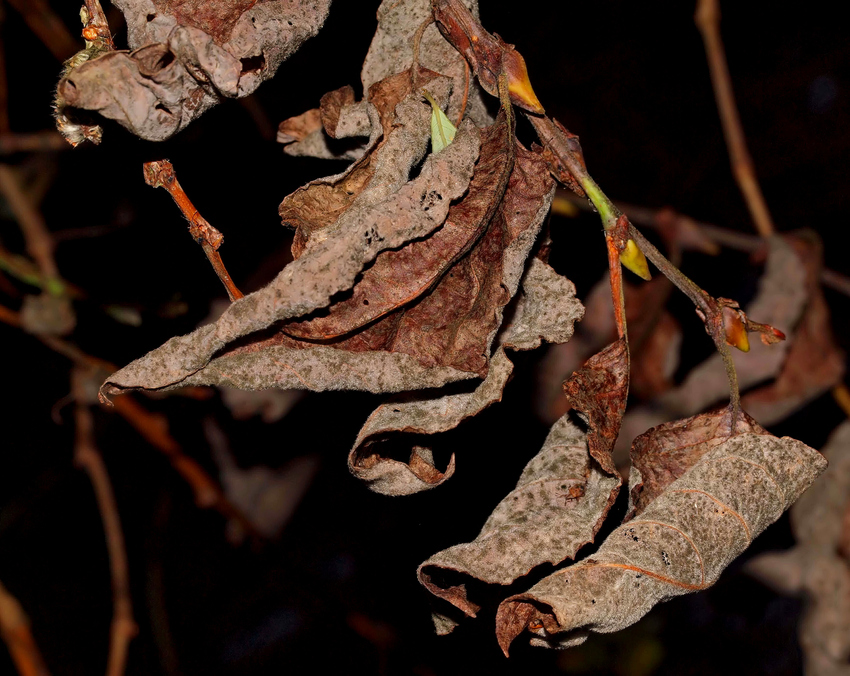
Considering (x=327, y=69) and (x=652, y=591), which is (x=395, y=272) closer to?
(x=652, y=591)

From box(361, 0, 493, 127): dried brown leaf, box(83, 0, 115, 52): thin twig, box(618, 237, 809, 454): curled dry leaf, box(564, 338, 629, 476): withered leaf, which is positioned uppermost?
box(83, 0, 115, 52): thin twig

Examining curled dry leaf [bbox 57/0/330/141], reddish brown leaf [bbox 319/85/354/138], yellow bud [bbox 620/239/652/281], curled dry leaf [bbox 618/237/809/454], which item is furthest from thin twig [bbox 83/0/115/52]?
curled dry leaf [bbox 618/237/809/454]

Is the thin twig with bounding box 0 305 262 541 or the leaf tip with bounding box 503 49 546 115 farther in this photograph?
the thin twig with bounding box 0 305 262 541

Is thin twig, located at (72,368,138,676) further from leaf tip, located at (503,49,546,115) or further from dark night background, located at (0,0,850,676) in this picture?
leaf tip, located at (503,49,546,115)

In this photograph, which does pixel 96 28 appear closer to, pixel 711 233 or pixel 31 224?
pixel 31 224

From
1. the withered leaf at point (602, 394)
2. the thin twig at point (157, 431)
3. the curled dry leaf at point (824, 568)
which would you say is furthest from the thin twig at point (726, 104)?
the thin twig at point (157, 431)

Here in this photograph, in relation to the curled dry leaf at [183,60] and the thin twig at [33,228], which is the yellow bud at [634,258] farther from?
the thin twig at [33,228]

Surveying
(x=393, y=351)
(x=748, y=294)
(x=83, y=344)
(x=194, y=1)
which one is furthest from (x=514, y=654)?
(x=194, y=1)
